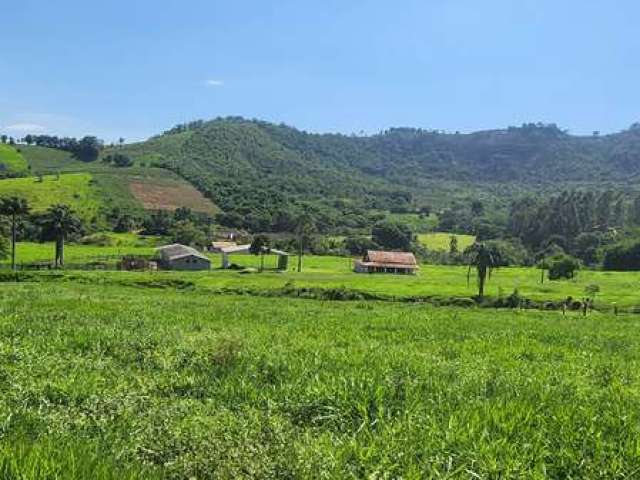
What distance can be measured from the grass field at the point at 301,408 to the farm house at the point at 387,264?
4558 inches

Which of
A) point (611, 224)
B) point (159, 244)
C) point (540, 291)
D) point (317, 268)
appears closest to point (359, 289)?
point (540, 291)

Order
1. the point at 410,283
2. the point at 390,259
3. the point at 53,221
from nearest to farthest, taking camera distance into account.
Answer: the point at 410,283 → the point at 53,221 → the point at 390,259

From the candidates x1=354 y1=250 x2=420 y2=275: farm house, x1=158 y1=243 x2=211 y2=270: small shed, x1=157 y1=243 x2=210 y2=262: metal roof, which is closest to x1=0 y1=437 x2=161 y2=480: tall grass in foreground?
x1=158 y1=243 x2=211 y2=270: small shed

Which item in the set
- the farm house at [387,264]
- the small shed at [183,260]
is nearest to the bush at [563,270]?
the farm house at [387,264]

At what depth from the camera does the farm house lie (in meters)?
136

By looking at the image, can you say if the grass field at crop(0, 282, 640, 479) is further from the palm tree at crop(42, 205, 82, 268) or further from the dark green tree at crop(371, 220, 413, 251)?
the dark green tree at crop(371, 220, 413, 251)

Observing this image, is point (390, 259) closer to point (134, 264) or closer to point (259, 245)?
point (259, 245)

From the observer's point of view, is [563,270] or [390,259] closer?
→ [563,270]

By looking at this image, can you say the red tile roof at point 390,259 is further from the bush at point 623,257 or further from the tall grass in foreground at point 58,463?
the tall grass in foreground at point 58,463

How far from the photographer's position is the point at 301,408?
37.1 ft

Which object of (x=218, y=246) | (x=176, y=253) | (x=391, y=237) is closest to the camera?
(x=176, y=253)

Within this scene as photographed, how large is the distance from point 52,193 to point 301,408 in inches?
7392

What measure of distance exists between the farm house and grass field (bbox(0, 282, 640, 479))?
115777 mm

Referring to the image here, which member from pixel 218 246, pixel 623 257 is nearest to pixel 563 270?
pixel 623 257
